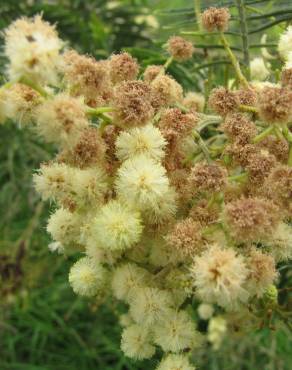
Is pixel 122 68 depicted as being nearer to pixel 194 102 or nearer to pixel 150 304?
pixel 194 102

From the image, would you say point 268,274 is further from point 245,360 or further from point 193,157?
point 245,360

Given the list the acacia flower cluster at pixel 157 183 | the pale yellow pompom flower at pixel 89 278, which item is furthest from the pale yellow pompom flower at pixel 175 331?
the pale yellow pompom flower at pixel 89 278

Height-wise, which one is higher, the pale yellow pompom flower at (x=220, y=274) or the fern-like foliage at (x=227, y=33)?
the fern-like foliage at (x=227, y=33)

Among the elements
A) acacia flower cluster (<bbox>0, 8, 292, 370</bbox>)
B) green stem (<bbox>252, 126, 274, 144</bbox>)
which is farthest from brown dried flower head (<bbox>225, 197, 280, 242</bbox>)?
green stem (<bbox>252, 126, 274, 144</bbox>)

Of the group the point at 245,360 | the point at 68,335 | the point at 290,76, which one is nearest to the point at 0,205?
the point at 68,335

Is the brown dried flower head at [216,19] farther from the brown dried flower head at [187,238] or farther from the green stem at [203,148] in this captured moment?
the brown dried flower head at [187,238]

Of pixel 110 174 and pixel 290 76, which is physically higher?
pixel 290 76
